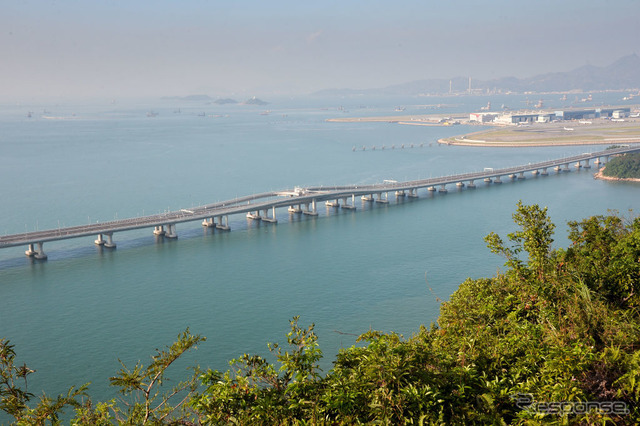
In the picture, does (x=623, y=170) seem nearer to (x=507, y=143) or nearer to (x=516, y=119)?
(x=507, y=143)

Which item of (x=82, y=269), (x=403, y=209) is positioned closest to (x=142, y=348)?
(x=82, y=269)

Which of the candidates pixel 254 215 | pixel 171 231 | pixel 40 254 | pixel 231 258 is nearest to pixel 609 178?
pixel 254 215

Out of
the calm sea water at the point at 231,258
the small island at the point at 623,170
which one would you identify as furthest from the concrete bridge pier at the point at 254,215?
the small island at the point at 623,170

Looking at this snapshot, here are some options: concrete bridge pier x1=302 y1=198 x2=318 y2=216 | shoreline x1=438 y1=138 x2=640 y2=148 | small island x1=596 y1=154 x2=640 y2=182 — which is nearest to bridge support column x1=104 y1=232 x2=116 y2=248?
concrete bridge pier x1=302 y1=198 x2=318 y2=216

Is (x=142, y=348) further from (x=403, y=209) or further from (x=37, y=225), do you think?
(x=403, y=209)

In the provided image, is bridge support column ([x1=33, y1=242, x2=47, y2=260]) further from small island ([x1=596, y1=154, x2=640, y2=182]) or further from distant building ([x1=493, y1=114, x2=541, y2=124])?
distant building ([x1=493, y1=114, x2=541, y2=124])

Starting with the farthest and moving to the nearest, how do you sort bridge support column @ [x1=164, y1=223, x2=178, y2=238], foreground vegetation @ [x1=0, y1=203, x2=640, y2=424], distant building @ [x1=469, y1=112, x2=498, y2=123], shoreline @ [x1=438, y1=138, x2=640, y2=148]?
distant building @ [x1=469, y1=112, x2=498, y2=123]
shoreline @ [x1=438, y1=138, x2=640, y2=148]
bridge support column @ [x1=164, y1=223, x2=178, y2=238]
foreground vegetation @ [x1=0, y1=203, x2=640, y2=424]
